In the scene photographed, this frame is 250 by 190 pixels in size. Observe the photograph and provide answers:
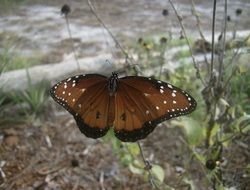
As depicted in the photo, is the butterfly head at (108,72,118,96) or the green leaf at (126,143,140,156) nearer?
the butterfly head at (108,72,118,96)

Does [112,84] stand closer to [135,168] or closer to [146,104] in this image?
[146,104]

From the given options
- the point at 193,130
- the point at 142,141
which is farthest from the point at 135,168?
the point at 142,141

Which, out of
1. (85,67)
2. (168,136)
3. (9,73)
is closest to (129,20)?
(85,67)

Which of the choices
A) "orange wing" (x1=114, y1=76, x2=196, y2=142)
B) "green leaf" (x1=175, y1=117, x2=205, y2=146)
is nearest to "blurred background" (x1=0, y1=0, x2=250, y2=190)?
"green leaf" (x1=175, y1=117, x2=205, y2=146)

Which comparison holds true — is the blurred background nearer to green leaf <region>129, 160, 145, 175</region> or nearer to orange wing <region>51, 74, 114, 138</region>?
green leaf <region>129, 160, 145, 175</region>

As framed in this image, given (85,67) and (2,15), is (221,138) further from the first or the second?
(2,15)

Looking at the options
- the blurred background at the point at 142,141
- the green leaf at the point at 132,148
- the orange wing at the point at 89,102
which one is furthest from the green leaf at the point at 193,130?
the orange wing at the point at 89,102
